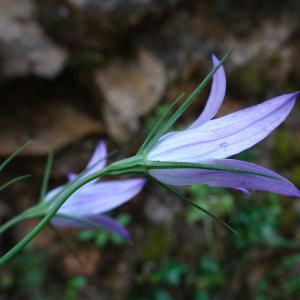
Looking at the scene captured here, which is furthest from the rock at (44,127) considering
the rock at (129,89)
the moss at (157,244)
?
the moss at (157,244)

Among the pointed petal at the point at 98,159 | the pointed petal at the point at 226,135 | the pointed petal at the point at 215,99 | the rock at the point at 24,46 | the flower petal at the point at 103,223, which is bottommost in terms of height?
the rock at the point at 24,46

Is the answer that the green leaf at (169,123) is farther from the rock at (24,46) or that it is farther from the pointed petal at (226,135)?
the rock at (24,46)

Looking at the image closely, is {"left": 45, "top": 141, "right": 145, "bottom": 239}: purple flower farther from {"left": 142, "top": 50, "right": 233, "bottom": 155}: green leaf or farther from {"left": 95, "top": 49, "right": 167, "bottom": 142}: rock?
{"left": 95, "top": 49, "right": 167, "bottom": 142}: rock

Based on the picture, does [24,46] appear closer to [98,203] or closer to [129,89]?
[129,89]

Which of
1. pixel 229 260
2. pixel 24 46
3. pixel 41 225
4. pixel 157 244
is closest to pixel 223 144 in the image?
pixel 41 225

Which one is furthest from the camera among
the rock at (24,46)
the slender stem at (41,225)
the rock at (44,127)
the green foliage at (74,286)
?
the green foliage at (74,286)

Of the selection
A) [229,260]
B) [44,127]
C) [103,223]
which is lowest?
[229,260]

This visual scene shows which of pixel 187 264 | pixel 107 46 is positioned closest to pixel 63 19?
pixel 107 46

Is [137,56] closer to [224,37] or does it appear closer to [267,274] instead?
[224,37]
